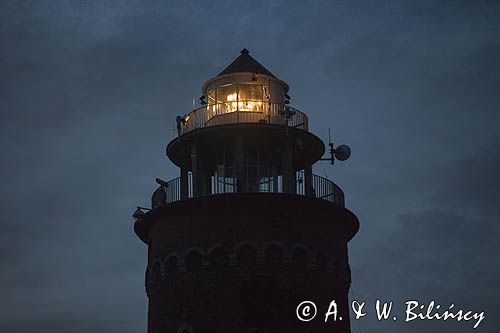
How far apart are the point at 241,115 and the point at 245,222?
15.3 feet

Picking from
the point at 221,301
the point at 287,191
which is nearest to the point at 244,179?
the point at 287,191

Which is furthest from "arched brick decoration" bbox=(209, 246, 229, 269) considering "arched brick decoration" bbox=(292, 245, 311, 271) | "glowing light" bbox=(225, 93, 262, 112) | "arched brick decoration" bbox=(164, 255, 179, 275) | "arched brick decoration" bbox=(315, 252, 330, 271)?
"glowing light" bbox=(225, 93, 262, 112)

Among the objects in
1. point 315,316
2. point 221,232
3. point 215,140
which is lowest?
point 315,316

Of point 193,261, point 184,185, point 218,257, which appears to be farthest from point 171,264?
point 184,185

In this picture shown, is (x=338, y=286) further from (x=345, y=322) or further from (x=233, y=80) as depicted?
(x=233, y=80)

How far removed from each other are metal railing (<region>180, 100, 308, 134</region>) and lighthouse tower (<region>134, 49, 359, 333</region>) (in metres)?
0.04

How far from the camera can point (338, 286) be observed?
154ft

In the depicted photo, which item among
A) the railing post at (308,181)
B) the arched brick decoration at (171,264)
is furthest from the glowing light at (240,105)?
the arched brick decoration at (171,264)

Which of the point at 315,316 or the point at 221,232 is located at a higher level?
the point at 221,232

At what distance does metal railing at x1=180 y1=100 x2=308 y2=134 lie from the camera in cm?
4828

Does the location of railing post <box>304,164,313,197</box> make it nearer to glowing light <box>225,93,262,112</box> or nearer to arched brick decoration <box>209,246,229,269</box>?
glowing light <box>225,93,262,112</box>

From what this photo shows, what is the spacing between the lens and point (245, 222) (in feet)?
151

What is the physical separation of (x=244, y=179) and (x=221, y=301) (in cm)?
507

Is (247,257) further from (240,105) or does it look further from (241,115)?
(240,105)
